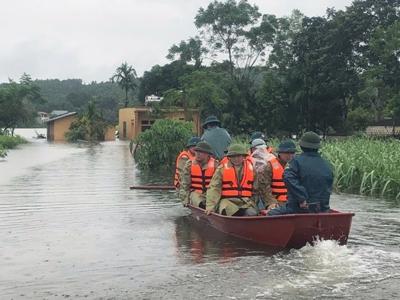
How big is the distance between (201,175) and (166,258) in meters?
2.96

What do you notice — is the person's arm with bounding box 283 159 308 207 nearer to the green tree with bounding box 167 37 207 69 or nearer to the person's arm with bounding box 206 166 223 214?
the person's arm with bounding box 206 166 223 214

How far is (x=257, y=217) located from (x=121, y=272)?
2231 mm

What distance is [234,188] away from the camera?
10.2 m

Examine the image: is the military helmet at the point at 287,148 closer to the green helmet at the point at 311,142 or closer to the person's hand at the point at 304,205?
the green helmet at the point at 311,142

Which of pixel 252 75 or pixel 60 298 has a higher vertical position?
pixel 252 75

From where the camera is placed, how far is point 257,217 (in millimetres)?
9320

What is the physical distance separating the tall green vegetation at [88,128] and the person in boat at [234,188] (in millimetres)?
56286

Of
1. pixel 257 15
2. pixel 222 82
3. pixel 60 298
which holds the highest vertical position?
pixel 257 15

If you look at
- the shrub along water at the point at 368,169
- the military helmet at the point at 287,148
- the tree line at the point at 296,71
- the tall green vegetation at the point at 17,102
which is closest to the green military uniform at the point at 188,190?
the military helmet at the point at 287,148

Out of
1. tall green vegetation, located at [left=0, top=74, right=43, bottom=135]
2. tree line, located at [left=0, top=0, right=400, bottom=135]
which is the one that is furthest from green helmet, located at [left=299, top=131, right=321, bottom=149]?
tall green vegetation, located at [left=0, top=74, right=43, bottom=135]

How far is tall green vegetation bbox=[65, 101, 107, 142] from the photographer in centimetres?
6594

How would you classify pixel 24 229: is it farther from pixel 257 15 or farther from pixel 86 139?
pixel 86 139

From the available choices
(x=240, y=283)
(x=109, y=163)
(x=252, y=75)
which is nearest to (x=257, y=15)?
(x=252, y=75)

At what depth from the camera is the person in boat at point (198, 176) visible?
11641mm
